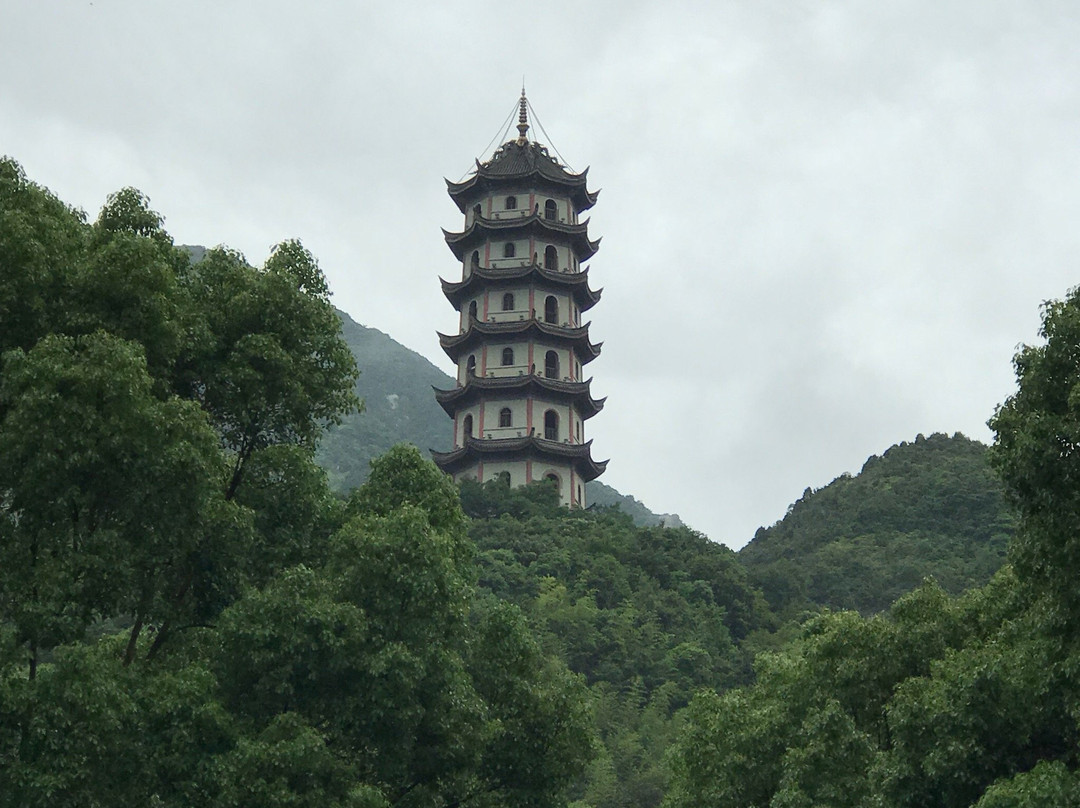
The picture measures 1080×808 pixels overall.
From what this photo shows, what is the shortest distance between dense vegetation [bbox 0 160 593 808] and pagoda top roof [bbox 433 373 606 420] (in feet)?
116

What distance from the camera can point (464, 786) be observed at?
54.5 ft

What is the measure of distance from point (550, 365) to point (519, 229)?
17.6ft

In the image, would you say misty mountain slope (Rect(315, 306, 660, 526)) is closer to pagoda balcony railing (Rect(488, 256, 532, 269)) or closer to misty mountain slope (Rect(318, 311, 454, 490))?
misty mountain slope (Rect(318, 311, 454, 490))

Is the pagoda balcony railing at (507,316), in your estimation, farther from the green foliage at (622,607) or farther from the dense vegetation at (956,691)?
the dense vegetation at (956,691)

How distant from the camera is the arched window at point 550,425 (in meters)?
53.8

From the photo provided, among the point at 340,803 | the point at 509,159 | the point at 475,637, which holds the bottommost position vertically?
the point at 340,803

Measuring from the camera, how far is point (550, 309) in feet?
185

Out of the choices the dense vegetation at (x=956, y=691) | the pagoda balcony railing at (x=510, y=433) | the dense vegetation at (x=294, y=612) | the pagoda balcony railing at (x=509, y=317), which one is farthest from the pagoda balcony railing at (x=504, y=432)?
the dense vegetation at (x=294, y=612)

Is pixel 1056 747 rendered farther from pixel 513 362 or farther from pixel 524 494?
pixel 513 362

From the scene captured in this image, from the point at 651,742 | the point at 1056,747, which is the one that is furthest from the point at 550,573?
the point at 1056,747

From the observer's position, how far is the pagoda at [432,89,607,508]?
5328 cm

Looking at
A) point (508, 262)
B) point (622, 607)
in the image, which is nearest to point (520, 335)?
point (508, 262)

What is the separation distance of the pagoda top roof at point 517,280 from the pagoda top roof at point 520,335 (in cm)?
144

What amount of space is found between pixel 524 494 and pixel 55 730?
3713cm
